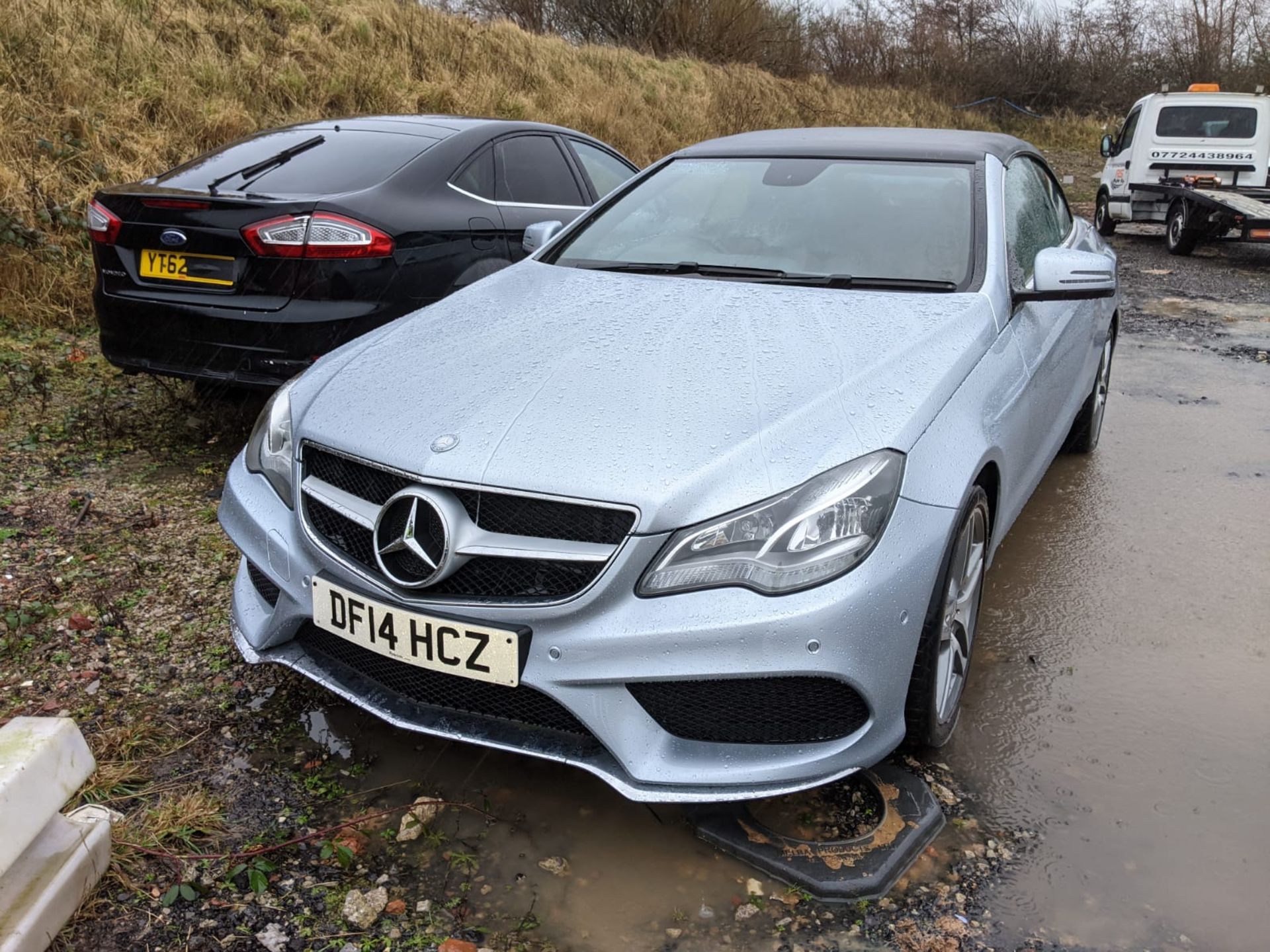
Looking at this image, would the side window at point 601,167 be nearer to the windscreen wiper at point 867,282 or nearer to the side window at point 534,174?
the side window at point 534,174

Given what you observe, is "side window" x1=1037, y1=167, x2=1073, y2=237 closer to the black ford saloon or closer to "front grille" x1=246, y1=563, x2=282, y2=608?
the black ford saloon

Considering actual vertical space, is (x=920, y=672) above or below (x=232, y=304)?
below

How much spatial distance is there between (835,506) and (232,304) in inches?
114

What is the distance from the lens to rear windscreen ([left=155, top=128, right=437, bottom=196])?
434 cm

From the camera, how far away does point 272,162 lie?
15.0 ft

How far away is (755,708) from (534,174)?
3.79m

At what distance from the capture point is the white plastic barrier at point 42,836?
6.11 ft

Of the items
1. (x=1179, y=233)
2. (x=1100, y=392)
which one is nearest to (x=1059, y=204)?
(x=1100, y=392)

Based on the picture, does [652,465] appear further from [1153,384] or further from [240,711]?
[1153,384]

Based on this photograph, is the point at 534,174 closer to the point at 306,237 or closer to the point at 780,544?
the point at 306,237

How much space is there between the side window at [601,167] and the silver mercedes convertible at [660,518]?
2767 millimetres

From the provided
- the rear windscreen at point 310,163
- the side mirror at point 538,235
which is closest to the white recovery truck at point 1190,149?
the rear windscreen at point 310,163

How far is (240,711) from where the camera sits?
278cm

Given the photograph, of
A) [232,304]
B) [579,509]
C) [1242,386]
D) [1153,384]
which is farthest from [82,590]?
[1242,386]
